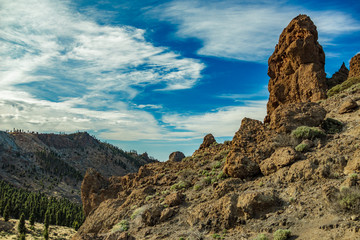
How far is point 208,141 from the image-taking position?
32.1 m

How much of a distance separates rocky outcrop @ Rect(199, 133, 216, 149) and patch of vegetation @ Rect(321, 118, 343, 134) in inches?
619

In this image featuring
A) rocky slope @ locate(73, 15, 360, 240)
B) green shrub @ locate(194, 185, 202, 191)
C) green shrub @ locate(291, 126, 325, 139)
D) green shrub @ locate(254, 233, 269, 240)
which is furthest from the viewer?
green shrub @ locate(194, 185, 202, 191)

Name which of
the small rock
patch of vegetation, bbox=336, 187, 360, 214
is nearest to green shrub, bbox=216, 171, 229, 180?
patch of vegetation, bbox=336, 187, 360, 214

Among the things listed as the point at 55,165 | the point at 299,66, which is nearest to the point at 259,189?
the point at 299,66

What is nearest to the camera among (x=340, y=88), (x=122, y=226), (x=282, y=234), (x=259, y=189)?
(x=282, y=234)

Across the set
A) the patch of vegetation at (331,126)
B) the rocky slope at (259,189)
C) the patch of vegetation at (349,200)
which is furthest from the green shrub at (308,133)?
the patch of vegetation at (349,200)

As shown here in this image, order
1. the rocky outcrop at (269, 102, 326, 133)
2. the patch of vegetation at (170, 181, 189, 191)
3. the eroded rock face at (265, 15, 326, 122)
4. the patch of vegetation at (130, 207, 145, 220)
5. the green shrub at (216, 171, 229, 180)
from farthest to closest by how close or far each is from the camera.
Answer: the eroded rock face at (265, 15, 326, 122), the patch of vegetation at (170, 181, 189, 191), the rocky outcrop at (269, 102, 326, 133), the patch of vegetation at (130, 207, 145, 220), the green shrub at (216, 171, 229, 180)

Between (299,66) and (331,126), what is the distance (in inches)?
696

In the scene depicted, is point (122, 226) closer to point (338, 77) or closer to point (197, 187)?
point (197, 187)

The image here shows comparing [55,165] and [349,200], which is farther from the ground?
[349,200]

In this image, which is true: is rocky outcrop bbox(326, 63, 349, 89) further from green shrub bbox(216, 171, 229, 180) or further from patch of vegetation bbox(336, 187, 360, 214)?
patch of vegetation bbox(336, 187, 360, 214)

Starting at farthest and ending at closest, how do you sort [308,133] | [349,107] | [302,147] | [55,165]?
[55,165]
[349,107]
[308,133]
[302,147]

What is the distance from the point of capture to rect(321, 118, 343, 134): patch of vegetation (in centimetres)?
1652

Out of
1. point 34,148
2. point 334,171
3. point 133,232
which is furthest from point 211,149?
point 34,148
